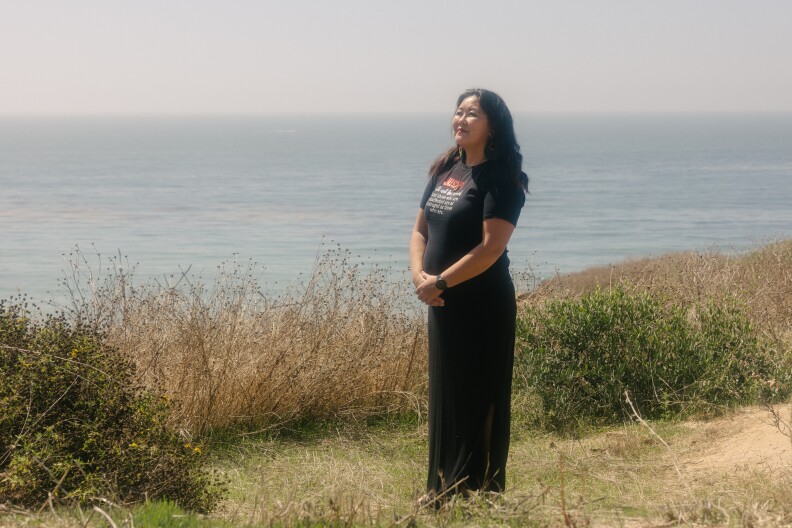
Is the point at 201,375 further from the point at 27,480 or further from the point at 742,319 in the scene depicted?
the point at 742,319

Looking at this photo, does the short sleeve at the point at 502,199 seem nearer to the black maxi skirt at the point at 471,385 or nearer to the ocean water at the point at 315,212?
the black maxi skirt at the point at 471,385

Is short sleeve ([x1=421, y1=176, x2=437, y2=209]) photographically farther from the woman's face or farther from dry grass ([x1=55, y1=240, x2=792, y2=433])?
dry grass ([x1=55, y1=240, x2=792, y2=433])

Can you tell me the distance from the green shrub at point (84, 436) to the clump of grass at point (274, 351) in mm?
1585

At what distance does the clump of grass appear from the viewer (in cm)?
710

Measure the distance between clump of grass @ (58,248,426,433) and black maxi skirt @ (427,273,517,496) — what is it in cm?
228

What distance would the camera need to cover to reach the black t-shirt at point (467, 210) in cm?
475

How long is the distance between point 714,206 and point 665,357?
5126 centimetres

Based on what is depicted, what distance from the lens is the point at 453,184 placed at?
4.98m

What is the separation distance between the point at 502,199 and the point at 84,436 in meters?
2.40

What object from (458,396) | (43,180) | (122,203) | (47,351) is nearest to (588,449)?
(458,396)

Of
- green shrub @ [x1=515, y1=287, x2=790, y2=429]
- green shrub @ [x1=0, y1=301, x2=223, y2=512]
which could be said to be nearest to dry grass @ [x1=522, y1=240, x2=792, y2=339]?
green shrub @ [x1=515, y1=287, x2=790, y2=429]

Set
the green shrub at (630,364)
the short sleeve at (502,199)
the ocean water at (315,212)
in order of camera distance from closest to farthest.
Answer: the short sleeve at (502,199)
the green shrub at (630,364)
the ocean water at (315,212)

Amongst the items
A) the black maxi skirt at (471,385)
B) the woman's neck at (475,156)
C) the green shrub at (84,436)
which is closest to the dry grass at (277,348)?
the green shrub at (84,436)

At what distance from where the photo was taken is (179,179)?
77.9 metres
